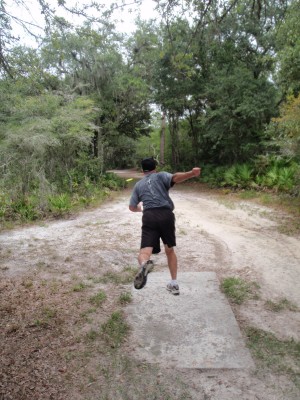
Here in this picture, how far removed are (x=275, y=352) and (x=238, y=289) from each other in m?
1.43

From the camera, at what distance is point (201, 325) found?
3.49m

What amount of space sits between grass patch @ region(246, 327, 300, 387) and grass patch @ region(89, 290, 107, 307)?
183 cm

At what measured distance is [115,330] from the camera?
3.46 meters

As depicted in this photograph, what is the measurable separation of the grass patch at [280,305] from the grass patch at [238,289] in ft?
0.81

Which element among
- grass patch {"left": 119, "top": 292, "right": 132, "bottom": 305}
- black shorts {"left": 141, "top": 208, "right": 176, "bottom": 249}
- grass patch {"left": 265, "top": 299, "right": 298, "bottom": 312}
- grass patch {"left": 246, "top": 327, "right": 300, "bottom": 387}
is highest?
black shorts {"left": 141, "top": 208, "right": 176, "bottom": 249}

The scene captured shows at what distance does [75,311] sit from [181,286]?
1.52m

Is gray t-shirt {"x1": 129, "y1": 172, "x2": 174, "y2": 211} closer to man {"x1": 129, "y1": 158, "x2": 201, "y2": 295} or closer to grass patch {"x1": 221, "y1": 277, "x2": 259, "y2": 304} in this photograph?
man {"x1": 129, "y1": 158, "x2": 201, "y2": 295}

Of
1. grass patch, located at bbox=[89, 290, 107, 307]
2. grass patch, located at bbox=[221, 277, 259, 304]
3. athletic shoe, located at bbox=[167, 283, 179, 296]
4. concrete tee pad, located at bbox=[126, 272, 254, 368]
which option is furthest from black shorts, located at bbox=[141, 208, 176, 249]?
grass patch, located at bbox=[221, 277, 259, 304]

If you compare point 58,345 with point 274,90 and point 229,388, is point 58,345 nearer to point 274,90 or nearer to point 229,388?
point 229,388

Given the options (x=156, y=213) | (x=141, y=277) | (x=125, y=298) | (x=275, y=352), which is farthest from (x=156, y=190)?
(x=275, y=352)

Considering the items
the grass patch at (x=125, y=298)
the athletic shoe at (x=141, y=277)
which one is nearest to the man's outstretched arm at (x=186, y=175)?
the athletic shoe at (x=141, y=277)

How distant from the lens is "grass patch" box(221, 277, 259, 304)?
419 centimetres

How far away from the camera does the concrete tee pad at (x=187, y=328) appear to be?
294 centimetres

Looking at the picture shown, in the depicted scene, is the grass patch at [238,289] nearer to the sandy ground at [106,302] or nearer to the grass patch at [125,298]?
the sandy ground at [106,302]
